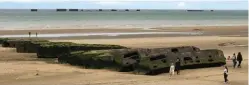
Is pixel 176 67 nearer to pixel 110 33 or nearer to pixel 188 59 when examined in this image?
pixel 188 59

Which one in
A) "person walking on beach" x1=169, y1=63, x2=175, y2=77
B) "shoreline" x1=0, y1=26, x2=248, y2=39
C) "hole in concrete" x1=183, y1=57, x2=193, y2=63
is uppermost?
"shoreline" x1=0, y1=26, x2=248, y2=39

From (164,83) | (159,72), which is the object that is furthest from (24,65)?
(164,83)

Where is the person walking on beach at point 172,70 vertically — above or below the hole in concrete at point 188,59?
below

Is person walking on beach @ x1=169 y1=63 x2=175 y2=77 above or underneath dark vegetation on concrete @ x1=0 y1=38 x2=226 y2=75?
underneath

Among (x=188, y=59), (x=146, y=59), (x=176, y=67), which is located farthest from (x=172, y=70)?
(x=188, y=59)

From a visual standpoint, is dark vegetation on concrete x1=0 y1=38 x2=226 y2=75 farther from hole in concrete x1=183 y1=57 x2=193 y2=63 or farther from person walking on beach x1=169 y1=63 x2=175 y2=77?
person walking on beach x1=169 y1=63 x2=175 y2=77

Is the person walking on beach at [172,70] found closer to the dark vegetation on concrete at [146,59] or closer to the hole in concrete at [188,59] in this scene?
the dark vegetation on concrete at [146,59]

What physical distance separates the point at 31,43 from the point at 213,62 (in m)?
13.5

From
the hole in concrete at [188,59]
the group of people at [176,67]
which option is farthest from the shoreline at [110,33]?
the group of people at [176,67]

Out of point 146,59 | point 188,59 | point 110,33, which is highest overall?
point 110,33

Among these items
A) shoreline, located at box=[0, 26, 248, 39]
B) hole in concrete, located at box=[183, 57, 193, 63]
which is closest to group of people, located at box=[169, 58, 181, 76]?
hole in concrete, located at box=[183, 57, 193, 63]

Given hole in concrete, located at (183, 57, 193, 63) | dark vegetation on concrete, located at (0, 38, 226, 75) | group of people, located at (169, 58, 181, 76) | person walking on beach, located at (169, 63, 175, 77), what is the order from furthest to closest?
1. hole in concrete, located at (183, 57, 193, 63)
2. dark vegetation on concrete, located at (0, 38, 226, 75)
3. group of people, located at (169, 58, 181, 76)
4. person walking on beach, located at (169, 63, 175, 77)

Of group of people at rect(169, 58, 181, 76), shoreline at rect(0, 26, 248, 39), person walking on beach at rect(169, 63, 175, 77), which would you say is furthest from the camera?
shoreline at rect(0, 26, 248, 39)

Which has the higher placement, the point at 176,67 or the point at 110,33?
the point at 110,33
